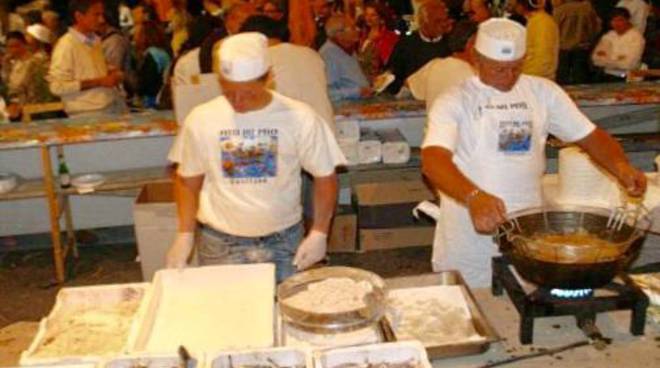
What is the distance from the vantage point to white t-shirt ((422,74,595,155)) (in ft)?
10.0

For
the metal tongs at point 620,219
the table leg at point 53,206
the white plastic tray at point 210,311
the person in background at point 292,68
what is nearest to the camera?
the white plastic tray at point 210,311

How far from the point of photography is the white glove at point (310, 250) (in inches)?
123

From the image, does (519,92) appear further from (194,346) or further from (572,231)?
(194,346)

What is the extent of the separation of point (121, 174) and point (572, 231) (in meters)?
3.67

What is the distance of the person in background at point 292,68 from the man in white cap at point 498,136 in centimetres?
139

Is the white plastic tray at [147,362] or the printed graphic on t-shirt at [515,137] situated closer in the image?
the white plastic tray at [147,362]

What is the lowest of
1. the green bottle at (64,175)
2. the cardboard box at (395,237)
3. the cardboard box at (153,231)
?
the cardboard box at (395,237)

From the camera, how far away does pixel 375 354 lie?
2.20 meters

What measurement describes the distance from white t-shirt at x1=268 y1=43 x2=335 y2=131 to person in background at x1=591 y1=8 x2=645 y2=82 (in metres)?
4.35

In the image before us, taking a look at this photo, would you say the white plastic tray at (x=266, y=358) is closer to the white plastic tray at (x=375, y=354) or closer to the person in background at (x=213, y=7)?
the white plastic tray at (x=375, y=354)

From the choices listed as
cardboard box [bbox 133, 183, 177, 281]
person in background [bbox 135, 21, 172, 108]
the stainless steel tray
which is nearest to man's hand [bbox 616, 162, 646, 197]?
the stainless steel tray

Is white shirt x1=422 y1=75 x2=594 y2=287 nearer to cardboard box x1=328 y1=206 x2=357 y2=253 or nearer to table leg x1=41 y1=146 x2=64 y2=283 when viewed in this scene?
cardboard box x1=328 y1=206 x2=357 y2=253

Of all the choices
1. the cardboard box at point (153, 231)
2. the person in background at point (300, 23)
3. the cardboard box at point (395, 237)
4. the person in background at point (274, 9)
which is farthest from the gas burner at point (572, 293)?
the person in background at point (300, 23)

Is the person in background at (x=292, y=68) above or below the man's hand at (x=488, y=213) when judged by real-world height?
above
